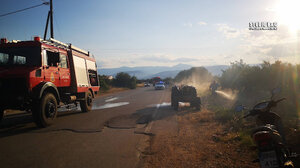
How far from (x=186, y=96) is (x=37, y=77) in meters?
7.58

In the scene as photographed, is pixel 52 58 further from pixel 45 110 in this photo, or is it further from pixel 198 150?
pixel 198 150

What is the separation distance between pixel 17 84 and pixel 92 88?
5.66m

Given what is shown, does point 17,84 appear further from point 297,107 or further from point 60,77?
point 297,107

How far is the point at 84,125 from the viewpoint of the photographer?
787 centimetres

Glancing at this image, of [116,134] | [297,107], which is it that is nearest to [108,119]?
[116,134]

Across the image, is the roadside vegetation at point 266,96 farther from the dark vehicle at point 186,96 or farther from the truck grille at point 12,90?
the truck grille at point 12,90

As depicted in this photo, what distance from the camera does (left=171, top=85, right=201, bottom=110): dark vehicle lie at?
1185 centimetres

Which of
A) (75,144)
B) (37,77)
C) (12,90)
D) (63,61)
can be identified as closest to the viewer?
(75,144)

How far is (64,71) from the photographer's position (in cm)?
941

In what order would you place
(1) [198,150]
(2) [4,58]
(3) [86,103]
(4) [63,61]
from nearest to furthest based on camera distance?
1. (1) [198,150]
2. (2) [4,58]
3. (4) [63,61]
4. (3) [86,103]

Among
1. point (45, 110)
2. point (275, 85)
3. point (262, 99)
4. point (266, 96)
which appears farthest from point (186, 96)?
point (45, 110)

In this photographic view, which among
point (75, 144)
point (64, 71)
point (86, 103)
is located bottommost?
point (75, 144)

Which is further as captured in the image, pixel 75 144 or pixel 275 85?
pixel 275 85

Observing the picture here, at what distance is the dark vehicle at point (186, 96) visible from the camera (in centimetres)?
1185
